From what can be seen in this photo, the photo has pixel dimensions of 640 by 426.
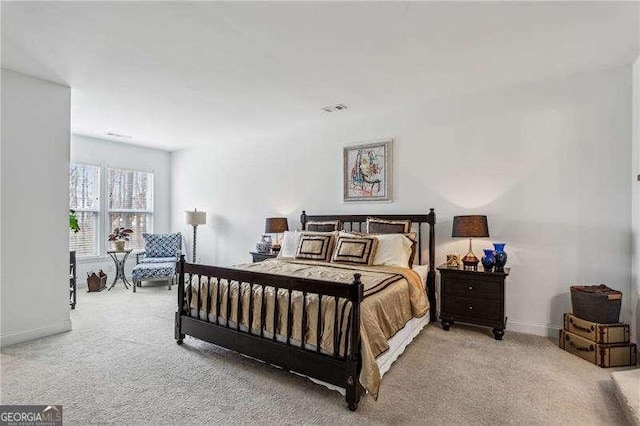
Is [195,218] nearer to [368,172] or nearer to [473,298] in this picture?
[368,172]

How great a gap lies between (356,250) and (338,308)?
1.45 metres

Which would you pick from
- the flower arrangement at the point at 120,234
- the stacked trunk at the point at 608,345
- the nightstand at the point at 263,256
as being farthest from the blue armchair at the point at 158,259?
the stacked trunk at the point at 608,345

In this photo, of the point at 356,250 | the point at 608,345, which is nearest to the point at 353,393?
the point at 356,250

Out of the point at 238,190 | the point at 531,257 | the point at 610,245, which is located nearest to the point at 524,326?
the point at 531,257

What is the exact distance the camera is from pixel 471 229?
339 cm

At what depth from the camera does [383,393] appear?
7.53ft

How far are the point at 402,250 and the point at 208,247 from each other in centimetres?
419

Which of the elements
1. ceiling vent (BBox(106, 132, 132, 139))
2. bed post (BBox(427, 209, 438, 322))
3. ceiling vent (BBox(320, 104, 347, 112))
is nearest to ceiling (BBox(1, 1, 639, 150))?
ceiling vent (BBox(320, 104, 347, 112))

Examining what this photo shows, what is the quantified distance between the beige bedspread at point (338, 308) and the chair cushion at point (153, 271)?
2740mm

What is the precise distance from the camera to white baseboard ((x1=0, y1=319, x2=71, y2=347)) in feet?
10.2

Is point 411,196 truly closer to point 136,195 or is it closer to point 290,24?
point 290,24

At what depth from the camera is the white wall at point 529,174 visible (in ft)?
10.3

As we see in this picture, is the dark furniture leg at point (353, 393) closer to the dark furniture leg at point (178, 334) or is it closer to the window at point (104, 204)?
the dark furniture leg at point (178, 334)

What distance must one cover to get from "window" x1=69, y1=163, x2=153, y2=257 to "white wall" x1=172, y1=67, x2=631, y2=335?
400cm
